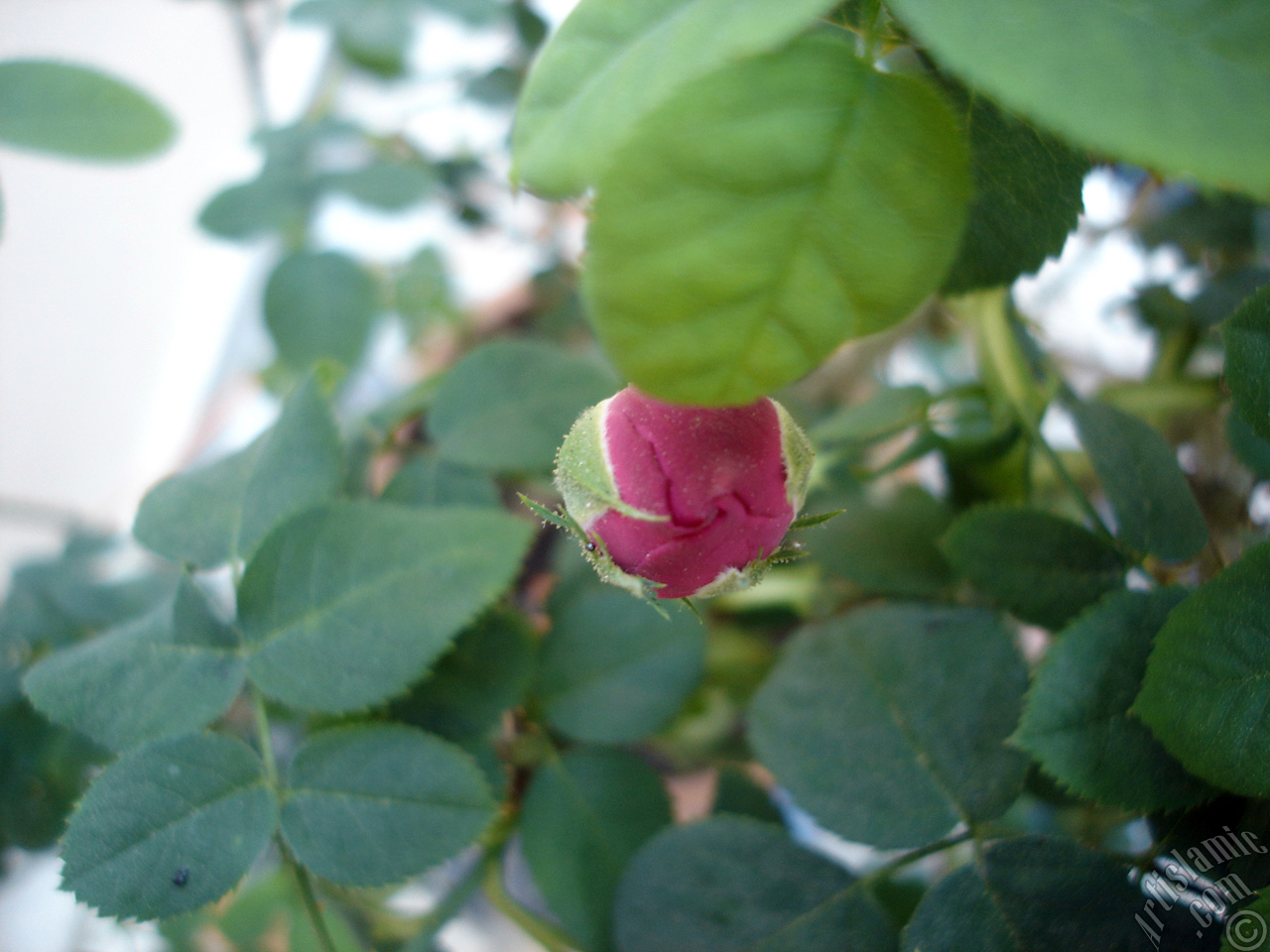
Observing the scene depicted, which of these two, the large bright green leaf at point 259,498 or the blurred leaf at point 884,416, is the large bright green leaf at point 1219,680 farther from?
the large bright green leaf at point 259,498

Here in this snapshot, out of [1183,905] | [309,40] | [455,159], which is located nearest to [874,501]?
[1183,905]

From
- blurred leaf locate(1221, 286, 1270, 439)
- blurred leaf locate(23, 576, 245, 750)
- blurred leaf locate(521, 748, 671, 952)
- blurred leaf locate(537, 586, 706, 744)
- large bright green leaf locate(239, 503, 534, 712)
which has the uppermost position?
blurred leaf locate(1221, 286, 1270, 439)

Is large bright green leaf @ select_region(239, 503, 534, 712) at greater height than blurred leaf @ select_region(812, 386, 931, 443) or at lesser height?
lesser

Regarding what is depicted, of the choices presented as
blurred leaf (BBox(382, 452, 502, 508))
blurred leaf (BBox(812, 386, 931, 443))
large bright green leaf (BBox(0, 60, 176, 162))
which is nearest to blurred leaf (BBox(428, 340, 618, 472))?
blurred leaf (BBox(382, 452, 502, 508))

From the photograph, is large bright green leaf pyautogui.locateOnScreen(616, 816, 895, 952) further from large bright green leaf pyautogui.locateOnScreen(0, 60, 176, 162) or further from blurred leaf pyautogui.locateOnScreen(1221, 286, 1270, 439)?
large bright green leaf pyautogui.locateOnScreen(0, 60, 176, 162)

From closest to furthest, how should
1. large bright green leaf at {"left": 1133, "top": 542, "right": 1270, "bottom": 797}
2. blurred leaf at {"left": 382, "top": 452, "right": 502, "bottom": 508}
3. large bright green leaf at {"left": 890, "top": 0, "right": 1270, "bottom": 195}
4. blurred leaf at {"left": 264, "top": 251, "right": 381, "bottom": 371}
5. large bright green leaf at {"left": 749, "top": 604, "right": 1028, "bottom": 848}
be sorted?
large bright green leaf at {"left": 890, "top": 0, "right": 1270, "bottom": 195}
large bright green leaf at {"left": 1133, "top": 542, "right": 1270, "bottom": 797}
large bright green leaf at {"left": 749, "top": 604, "right": 1028, "bottom": 848}
blurred leaf at {"left": 382, "top": 452, "right": 502, "bottom": 508}
blurred leaf at {"left": 264, "top": 251, "right": 381, "bottom": 371}

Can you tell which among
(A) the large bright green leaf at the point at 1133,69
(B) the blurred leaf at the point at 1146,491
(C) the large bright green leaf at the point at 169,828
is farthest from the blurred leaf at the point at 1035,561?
(C) the large bright green leaf at the point at 169,828
